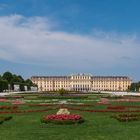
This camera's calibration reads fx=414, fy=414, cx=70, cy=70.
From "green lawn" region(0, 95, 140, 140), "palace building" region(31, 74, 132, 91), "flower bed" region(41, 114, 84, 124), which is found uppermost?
"palace building" region(31, 74, 132, 91)

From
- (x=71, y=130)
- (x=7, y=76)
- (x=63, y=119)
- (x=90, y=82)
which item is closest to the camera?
(x=71, y=130)

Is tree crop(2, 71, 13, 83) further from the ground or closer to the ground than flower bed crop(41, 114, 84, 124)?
further from the ground

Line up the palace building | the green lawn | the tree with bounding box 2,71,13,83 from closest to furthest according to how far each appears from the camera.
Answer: the green lawn, the tree with bounding box 2,71,13,83, the palace building

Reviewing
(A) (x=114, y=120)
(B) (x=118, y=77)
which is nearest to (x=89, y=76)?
(B) (x=118, y=77)

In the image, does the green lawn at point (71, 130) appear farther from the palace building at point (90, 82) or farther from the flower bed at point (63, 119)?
the palace building at point (90, 82)

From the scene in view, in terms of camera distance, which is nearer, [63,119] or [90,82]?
[63,119]

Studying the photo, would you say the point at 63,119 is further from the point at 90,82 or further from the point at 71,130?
the point at 90,82

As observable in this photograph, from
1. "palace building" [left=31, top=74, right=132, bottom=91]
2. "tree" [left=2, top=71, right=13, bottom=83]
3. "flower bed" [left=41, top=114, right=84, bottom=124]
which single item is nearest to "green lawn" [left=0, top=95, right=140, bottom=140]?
"flower bed" [left=41, top=114, right=84, bottom=124]

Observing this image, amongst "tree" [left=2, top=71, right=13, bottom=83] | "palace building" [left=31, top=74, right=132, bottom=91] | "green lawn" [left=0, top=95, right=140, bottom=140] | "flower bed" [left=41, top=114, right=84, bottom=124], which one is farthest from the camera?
"palace building" [left=31, top=74, right=132, bottom=91]

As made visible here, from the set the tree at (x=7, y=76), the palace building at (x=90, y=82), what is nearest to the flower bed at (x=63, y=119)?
the tree at (x=7, y=76)

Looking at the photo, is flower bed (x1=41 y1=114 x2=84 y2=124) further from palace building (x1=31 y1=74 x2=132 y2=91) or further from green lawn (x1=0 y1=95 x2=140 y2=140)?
palace building (x1=31 y1=74 x2=132 y2=91)

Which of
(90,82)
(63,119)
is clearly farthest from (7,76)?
(63,119)

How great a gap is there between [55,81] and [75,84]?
14302 millimetres

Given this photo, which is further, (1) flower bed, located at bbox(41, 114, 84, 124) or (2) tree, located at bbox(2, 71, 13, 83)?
(2) tree, located at bbox(2, 71, 13, 83)
